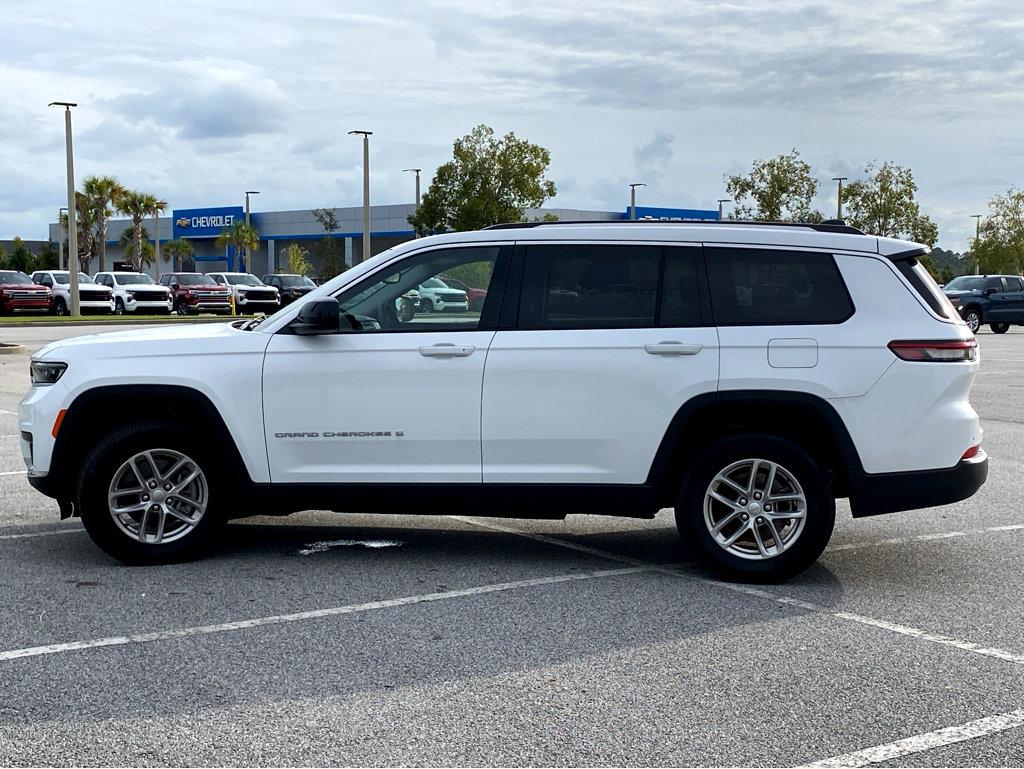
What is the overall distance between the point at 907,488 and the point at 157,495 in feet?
13.0

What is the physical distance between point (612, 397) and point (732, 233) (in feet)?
3.61

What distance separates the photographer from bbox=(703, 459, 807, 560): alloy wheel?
648 cm

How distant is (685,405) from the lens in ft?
21.3

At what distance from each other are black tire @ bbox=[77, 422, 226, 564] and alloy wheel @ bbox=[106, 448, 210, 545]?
0.03 m

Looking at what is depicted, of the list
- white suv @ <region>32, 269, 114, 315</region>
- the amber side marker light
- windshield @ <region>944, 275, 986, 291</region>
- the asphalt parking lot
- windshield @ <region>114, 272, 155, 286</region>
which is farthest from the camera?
windshield @ <region>114, 272, 155, 286</region>

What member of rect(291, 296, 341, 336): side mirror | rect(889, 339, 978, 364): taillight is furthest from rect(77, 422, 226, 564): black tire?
rect(889, 339, 978, 364): taillight

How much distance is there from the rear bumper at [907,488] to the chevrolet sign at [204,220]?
291 feet

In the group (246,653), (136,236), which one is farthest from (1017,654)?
(136,236)

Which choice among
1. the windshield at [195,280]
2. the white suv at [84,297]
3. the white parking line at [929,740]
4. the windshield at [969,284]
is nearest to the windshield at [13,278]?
the white suv at [84,297]

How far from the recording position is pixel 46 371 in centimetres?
698

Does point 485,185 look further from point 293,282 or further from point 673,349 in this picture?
point 673,349

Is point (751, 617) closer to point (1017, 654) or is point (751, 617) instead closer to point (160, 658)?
point (1017, 654)

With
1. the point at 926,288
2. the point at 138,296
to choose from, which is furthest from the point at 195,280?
the point at 926,288

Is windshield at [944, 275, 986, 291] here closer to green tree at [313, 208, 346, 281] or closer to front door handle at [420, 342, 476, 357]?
front door handle at [420, 342, 476, 357]
